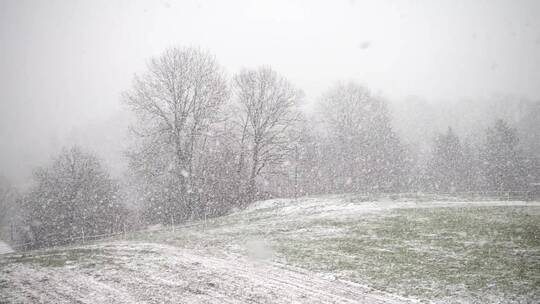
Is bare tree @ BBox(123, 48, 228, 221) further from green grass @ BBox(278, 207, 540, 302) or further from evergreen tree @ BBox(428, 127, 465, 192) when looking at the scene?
evergreen tree @ BBox(428, 127, 465, 192)

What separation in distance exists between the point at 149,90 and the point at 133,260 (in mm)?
23150

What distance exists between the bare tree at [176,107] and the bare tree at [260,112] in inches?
154

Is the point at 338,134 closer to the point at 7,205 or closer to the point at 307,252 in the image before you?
the point at 307,252

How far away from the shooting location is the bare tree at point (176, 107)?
1421 inches

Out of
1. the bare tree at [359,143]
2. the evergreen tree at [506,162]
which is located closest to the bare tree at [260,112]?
the bare tree at [359,143]

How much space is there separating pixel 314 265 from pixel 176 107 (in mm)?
26087

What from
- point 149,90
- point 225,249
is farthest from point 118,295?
point 149,90

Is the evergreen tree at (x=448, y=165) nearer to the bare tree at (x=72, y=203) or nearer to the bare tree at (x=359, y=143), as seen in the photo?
the bare tree at (x=359, y=143)

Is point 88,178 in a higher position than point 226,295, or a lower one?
higher

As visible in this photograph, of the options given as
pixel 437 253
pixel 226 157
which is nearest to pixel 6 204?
pixel 226 157

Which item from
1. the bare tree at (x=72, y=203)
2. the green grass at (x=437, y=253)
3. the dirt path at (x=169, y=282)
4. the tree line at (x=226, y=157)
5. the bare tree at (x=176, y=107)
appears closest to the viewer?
the dirt path at (x=169, y=282)

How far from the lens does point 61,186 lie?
159ft

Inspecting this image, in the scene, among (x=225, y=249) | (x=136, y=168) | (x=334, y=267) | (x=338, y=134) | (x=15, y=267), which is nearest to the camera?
(x=334, y=267)

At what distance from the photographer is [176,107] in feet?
121
